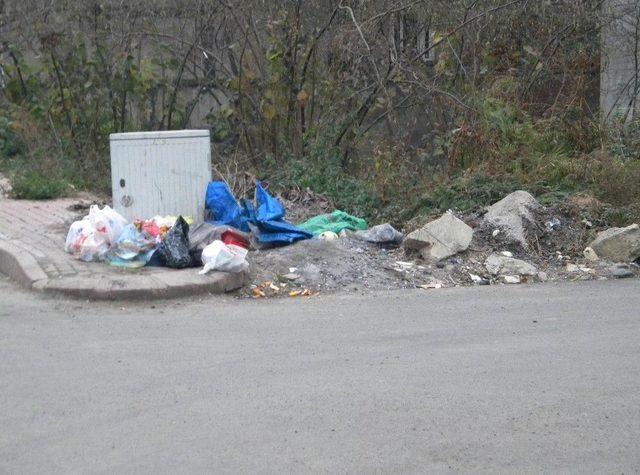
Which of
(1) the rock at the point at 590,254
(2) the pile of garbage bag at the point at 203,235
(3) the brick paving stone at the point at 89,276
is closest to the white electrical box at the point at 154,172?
(2) the pile of garbage bag at the point at 203,235

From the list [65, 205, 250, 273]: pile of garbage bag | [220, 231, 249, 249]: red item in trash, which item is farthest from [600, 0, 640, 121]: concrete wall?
[65, 205, 250, 273]: pile of garbage bag

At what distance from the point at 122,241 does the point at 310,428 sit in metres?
4.66

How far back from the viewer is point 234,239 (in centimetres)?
976

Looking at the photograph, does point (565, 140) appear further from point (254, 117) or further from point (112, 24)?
point (112, 24)

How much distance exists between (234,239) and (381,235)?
5.48 feet

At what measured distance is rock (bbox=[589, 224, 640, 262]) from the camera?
9898mm

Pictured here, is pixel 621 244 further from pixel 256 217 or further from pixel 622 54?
Answer: pixel 622 54

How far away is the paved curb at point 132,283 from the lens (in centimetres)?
827

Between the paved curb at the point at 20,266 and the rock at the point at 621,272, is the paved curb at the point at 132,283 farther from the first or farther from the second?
the rock at the point at 621,272

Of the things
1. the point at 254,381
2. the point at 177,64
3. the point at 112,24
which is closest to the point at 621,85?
the point at 177,64

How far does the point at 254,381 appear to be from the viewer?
19.7 ft

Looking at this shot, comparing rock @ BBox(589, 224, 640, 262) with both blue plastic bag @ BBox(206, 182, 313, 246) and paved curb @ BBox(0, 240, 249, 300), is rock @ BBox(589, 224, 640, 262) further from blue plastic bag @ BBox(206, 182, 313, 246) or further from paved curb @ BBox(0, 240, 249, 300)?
paved curb @ BBox(0, 240, 249, 300)

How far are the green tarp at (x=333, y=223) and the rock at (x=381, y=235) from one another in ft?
1.48

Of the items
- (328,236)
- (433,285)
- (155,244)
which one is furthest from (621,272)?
(155,244)
